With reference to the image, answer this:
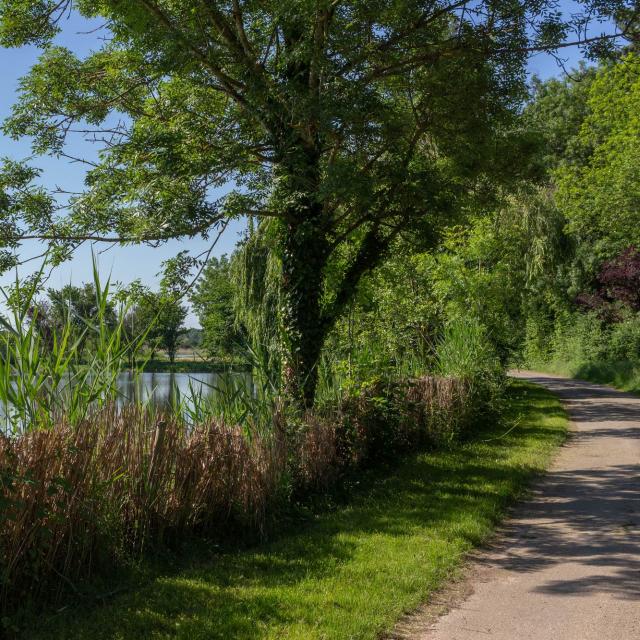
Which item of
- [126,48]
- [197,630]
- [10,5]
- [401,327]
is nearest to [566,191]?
[401,327]

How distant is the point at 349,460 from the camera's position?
9.26 metres

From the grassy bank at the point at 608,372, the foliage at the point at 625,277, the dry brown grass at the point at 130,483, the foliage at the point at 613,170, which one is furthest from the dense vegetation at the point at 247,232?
the foliage at the point at 625,277

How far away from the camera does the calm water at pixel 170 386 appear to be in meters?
6.34

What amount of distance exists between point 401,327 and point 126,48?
25.7 feet

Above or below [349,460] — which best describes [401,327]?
above

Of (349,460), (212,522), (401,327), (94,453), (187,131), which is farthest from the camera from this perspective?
(401,327)

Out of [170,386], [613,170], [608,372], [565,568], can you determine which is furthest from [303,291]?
[608,372]

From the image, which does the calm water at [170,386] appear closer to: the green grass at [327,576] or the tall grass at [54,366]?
the tall grass at [54,366]

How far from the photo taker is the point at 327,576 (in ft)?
17.9

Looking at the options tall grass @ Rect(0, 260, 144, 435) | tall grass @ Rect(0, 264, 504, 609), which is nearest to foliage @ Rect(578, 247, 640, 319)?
tall grass @ Rect(0, 264, 504, 609)

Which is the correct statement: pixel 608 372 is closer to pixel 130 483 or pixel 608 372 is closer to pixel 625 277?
pixel 625 277

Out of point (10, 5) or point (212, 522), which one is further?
point (10, 5)

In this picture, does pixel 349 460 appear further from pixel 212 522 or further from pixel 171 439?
pixel 171 439

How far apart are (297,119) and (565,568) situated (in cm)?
612
